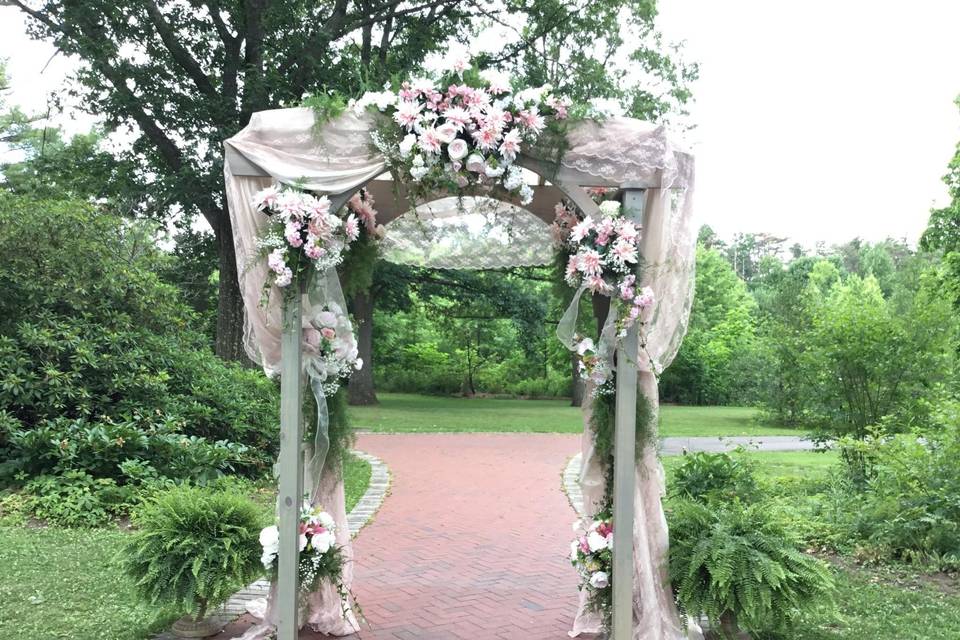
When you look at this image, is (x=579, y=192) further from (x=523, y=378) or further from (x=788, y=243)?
(x=788, y=243)

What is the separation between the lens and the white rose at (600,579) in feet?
13.5

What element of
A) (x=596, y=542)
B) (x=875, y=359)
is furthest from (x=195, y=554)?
(x=875, y=359)

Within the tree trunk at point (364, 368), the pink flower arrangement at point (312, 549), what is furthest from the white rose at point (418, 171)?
the tree trunk at point (364, 368)

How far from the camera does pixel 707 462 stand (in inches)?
227

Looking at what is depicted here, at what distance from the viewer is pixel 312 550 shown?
4.15 m

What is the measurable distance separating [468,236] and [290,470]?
2347 mm

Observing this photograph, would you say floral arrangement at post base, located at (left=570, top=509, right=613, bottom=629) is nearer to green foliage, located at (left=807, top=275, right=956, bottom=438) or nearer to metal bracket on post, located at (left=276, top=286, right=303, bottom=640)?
metal bracket on post, located at (left=276, top=286, right=303, bottom=640)

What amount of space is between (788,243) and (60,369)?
319 ft

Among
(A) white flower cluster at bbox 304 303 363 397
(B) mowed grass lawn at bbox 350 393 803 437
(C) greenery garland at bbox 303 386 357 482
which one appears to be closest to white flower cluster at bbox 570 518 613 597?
(C) greenery garland at bbox 303 386 357 482

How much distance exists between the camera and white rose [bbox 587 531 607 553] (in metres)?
4.18

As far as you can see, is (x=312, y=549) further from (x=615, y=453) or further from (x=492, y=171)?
(x=492, y=171)

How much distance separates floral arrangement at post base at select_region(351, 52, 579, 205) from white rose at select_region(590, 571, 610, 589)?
2.10 meters

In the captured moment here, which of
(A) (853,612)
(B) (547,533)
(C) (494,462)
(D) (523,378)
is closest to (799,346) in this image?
(C) (494,462)

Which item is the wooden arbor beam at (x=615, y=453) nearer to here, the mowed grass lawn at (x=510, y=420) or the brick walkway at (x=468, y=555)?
the brick walkway at (x=468, y=555)
